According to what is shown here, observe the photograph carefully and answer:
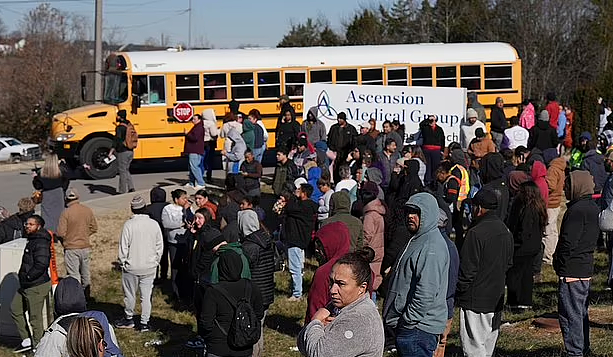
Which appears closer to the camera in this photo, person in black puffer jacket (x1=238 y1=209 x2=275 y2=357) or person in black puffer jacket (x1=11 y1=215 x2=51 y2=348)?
person in black puffer jacket (x1=238 y1=209 x2=275 y2=357)

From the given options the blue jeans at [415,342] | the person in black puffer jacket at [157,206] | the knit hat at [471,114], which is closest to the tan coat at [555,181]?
the knit hat at [471,114]

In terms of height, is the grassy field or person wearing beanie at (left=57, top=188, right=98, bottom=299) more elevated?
person wearing beanie at (left=57, top=188, right=98, bottom=299)

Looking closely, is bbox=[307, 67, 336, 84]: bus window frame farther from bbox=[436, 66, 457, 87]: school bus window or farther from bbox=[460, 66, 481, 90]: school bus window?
bbox=[460, 66, 481, 90]: school bus window

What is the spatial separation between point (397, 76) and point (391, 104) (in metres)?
2.75

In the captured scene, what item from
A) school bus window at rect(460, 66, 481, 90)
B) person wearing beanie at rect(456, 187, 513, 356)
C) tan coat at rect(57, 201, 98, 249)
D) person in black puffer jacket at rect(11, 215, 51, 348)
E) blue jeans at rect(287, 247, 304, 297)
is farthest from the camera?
school bus window at rect(460, 66, 481, 90)

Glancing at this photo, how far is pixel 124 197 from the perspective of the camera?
17578 millimetres

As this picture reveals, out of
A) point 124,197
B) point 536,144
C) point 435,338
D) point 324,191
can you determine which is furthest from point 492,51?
point 435,338

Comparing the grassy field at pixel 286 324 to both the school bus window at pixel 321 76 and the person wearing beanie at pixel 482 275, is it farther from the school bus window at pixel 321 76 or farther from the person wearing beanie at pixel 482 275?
the school bus window at pixel 321 76

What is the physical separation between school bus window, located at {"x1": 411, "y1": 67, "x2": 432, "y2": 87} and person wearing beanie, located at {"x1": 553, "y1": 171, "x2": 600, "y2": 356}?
13.1 metres

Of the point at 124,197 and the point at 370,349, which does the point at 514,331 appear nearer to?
the point at 370,349

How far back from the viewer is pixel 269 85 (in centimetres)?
2053

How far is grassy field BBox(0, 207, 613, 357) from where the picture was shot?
29.2 feet

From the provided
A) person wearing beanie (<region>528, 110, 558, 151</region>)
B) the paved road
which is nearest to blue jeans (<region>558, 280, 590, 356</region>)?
person wearing beanie (<region>528, 110, 558, 151</region>)

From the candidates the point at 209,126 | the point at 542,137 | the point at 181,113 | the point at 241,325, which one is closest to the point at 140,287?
the point at 241,325
